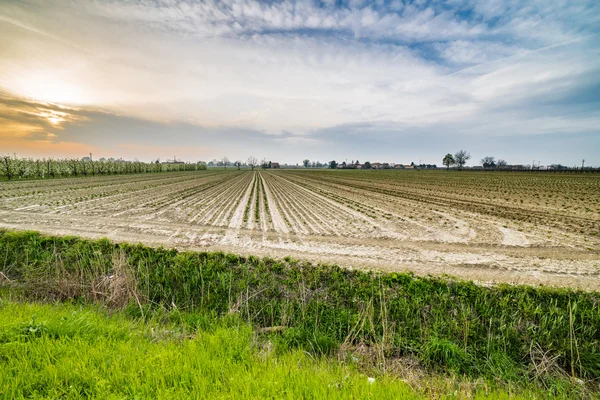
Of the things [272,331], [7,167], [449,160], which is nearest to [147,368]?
[272,331]

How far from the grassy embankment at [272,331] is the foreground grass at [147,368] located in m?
0.02

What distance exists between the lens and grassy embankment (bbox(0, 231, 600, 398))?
11.6 ft

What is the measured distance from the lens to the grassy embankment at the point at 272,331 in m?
3.53

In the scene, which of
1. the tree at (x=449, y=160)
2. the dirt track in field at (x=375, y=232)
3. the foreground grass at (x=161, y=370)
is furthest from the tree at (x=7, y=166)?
the tree at (x=449, y=160)

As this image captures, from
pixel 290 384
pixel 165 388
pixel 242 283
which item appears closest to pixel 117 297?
pixel 242 283

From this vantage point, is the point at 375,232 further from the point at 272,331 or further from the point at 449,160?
the point at 449,160

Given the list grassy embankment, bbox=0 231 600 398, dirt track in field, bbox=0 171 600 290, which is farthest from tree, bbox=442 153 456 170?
grassy embankment, bbox=0 231 600 398

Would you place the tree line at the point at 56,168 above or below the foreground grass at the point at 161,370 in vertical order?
above

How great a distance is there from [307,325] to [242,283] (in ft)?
8.48

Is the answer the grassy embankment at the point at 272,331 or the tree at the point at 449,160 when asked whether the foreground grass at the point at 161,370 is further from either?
the tree at the point at 449,160

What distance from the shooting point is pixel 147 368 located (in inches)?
142

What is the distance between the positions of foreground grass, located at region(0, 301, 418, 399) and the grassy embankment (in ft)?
0.07

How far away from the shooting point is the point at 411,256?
10.8 meters

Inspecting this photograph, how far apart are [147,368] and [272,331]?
2.84 m
